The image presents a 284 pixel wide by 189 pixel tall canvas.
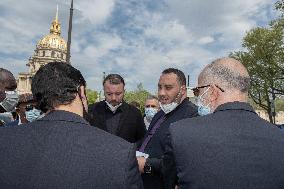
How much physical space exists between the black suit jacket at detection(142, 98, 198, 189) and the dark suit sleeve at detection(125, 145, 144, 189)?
167 centimetres

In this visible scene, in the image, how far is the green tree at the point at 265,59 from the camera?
119ft

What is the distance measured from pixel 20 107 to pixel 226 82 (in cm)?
Result: 310

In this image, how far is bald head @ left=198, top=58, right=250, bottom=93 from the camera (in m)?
2.69

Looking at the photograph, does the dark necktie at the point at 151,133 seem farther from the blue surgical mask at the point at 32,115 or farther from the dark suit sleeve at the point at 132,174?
the dark suit sleeve at the point at 132,174

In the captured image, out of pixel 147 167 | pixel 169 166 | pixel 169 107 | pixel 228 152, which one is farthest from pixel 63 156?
pixel 169 107

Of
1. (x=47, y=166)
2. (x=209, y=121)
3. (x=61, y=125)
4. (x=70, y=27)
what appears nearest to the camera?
(x=47, y=166)

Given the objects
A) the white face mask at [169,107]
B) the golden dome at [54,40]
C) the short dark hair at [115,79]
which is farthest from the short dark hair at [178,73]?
the golden dome at [54,40]

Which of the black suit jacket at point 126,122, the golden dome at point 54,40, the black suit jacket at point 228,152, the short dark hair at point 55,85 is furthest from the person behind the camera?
the golden dome at point 54,40

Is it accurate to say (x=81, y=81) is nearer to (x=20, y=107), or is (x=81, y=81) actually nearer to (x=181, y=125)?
(x=181, y=125)

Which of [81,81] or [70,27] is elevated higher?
[70,27]

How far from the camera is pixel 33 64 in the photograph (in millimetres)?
133500

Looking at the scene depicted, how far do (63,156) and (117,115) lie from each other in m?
3.80

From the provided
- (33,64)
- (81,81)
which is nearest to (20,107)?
(81,81)

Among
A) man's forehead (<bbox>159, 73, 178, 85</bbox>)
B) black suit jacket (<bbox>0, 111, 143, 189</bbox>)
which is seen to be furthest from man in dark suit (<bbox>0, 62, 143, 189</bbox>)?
man's forehead (<bbox>159, 73, 178, 85</bbox>)
